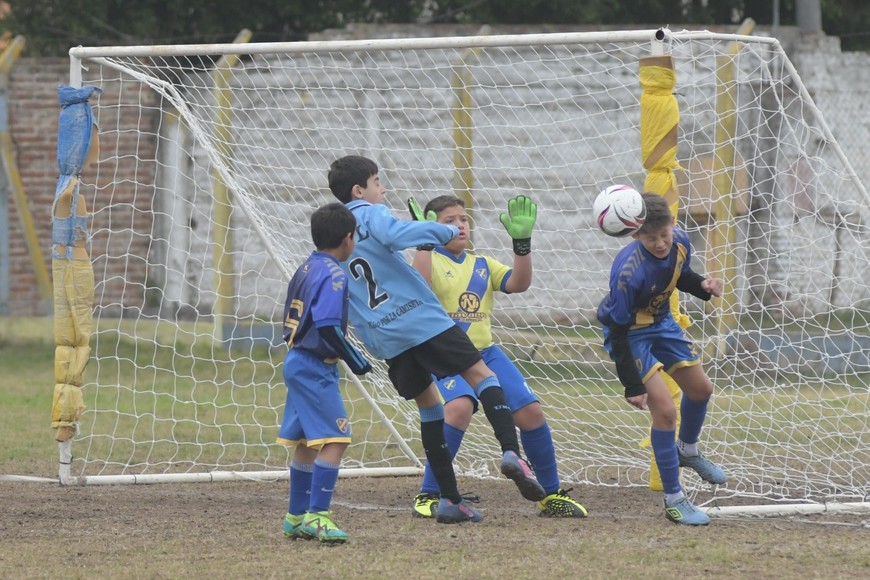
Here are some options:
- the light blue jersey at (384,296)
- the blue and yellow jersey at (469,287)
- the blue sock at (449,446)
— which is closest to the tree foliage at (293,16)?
the blue and yellow jersey at (469,287)

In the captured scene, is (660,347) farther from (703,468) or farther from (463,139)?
(463,139)

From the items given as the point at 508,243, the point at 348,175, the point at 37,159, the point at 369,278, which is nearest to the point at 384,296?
the point at 369,278

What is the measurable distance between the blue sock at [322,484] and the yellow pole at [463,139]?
217 inches

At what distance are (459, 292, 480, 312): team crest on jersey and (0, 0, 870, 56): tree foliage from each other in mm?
8192

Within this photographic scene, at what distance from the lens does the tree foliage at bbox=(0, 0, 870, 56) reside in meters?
14.1

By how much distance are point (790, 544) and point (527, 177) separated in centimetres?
704

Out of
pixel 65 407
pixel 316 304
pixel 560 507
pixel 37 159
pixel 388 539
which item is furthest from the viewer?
pixel 37 159

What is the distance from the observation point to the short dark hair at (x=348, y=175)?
20.0ft

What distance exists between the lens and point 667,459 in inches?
236

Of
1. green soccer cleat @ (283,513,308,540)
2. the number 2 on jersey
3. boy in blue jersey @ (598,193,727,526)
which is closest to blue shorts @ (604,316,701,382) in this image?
boy in blue jersey @ (598,193,727,526)

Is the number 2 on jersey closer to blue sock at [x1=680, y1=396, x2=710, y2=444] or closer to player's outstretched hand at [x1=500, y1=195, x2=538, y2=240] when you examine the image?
player's outstretched hand at [x1=500, y1=195, x2=538, y2=240]

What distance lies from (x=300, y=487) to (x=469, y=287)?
1522 mm

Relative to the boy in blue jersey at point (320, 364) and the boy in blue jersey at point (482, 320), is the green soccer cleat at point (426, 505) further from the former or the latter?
the boy in blue jersey at point (320, 364)

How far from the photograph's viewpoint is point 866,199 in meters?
6.74
